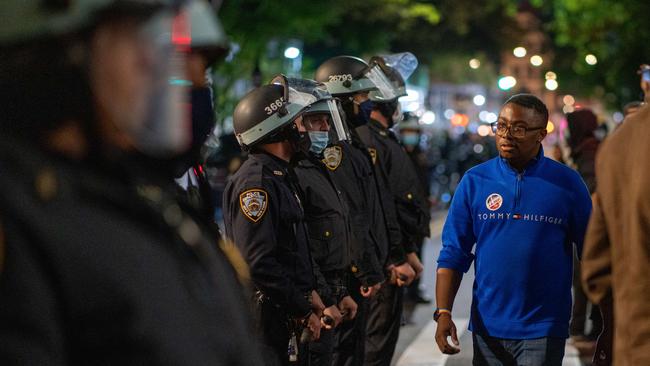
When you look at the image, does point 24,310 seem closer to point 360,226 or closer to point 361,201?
point 360,226

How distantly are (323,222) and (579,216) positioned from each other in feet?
5.51

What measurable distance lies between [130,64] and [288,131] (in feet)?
14.9

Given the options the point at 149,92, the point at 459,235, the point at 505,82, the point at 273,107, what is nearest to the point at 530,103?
the point at 459,235

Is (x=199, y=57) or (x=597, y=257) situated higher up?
(x=199, y=57)

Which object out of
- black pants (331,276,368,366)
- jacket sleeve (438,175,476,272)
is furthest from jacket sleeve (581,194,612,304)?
black pants (331,276,368,366)

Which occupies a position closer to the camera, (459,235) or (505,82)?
(459,235)

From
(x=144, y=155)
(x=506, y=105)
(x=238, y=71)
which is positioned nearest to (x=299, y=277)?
Answer: (x=506, y=105)

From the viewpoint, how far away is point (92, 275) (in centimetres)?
188

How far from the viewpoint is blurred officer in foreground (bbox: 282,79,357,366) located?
6.63 m

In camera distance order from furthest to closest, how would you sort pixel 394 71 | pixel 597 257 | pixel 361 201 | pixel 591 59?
pixel 591 59 < pixel 394 71 < pixel 361 201 < pixel 597 257

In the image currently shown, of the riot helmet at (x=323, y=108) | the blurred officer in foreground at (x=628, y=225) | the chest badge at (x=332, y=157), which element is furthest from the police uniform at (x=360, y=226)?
the blurred officer in foreground at (x=628, y=225)

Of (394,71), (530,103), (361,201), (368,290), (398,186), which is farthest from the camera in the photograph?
(394,71)

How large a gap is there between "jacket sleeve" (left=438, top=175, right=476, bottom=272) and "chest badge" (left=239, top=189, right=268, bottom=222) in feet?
3.03

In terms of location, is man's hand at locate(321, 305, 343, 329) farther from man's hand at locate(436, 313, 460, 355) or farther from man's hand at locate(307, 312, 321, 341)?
man's hand at locate(436, 313, 460, 355)
